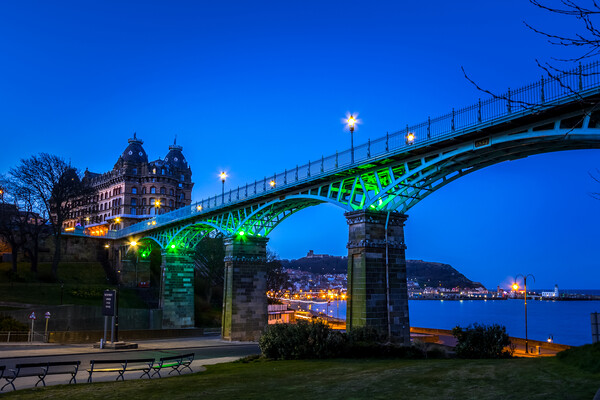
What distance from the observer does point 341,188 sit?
31781 mm

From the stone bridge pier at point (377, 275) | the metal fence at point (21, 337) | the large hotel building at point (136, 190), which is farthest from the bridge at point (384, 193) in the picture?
the large hotel building at point (136, 190)

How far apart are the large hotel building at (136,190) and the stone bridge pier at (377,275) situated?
267 feet

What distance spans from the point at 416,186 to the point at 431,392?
1820 cm

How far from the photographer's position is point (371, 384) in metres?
12.6

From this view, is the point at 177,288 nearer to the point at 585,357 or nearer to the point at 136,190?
the point at 585,357

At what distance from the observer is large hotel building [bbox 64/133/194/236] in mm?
106250

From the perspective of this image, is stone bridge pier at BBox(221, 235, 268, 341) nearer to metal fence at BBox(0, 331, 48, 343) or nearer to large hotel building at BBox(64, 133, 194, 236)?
metal fence at BBox(0, 331, 48, 343)

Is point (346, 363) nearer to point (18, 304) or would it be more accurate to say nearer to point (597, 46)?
point (597, 46)

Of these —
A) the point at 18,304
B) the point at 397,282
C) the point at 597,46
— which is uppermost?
the point at 597,46

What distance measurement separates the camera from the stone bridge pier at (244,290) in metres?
43.8

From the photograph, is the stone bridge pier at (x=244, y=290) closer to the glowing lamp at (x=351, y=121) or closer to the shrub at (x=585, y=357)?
the glowing lamp at (x=351, y=121)

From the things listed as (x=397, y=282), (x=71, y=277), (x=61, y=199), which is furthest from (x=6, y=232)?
(x=397, y=282)

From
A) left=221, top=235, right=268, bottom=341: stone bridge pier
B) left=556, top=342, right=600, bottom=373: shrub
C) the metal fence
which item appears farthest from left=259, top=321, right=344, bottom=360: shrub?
the metal fence

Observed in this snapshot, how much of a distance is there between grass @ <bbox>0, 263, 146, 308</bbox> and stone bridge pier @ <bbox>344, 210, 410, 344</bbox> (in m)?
37.1
